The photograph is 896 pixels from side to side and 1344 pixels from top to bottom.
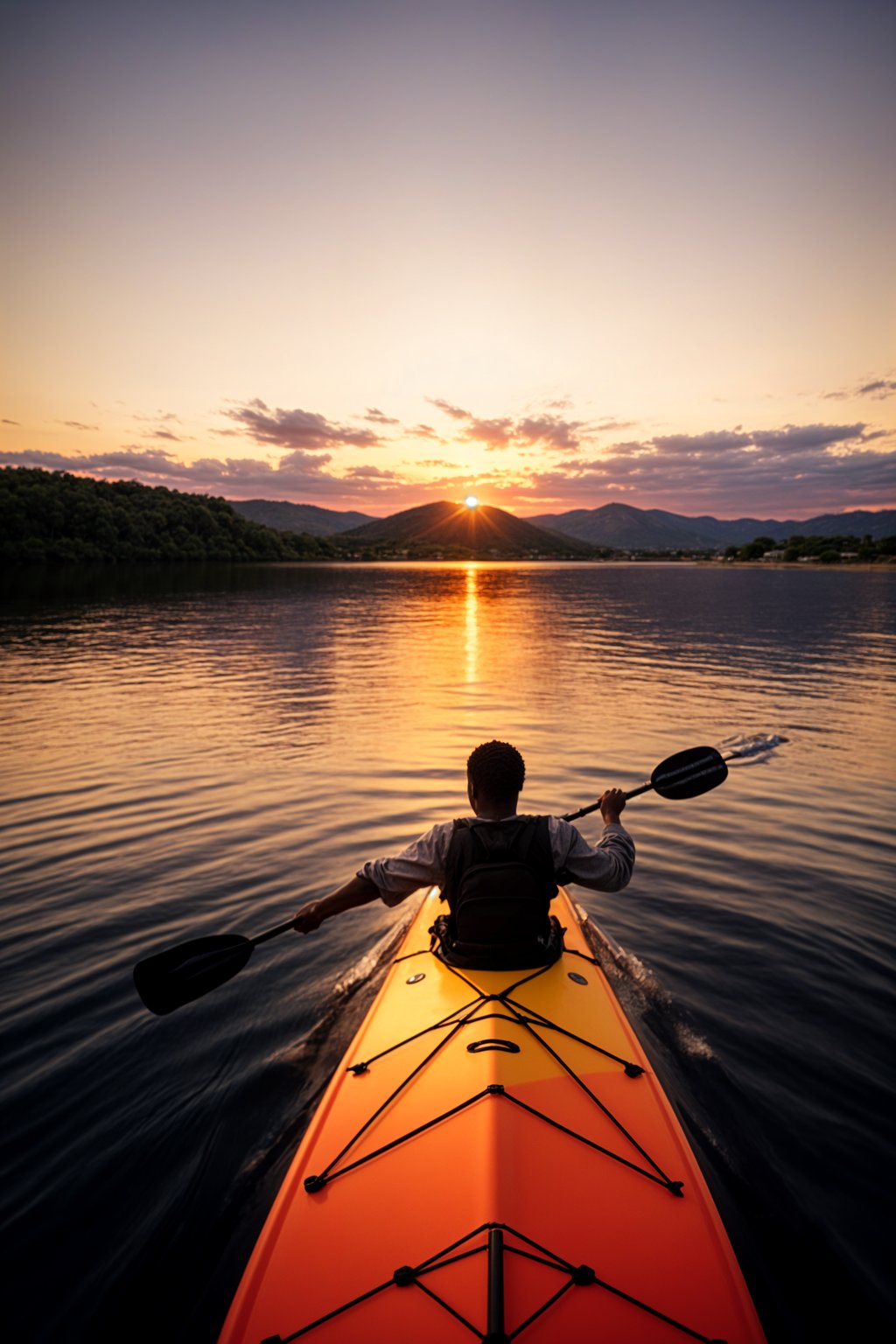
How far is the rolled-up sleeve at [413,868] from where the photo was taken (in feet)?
13.4

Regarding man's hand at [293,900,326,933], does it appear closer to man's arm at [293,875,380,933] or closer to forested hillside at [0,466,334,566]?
man's arm at [293,875,380,933]

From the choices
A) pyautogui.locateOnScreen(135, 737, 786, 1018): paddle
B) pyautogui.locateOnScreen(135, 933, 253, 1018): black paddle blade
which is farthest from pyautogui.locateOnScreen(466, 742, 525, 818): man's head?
pyautogui.locateOnScreen(135, 933, 253, 1018): black paddle blade

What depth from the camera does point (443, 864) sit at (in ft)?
13.3

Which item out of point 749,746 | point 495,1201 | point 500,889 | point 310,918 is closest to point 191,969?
point 310,918

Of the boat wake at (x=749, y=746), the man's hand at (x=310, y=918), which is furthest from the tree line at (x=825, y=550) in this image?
the man's hand at (x=310, y=918)

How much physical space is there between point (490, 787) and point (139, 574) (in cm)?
8898

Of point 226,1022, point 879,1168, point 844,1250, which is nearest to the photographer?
point 844,1250

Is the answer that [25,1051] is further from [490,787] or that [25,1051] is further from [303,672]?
[303,672]

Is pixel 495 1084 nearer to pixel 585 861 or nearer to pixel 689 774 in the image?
pixel 585 861

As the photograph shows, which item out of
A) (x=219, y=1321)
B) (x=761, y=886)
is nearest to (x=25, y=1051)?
(x=219, y=1321)

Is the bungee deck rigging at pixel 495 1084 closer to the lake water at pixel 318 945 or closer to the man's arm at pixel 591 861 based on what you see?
the man's arm at pixel 591 861

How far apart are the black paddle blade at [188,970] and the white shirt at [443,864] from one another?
112 cm

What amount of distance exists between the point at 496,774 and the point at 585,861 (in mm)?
773

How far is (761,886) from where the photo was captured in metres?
8.48
